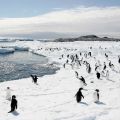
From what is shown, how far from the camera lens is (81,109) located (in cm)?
1903

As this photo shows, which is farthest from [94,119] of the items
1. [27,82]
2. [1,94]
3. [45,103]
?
[27,82]

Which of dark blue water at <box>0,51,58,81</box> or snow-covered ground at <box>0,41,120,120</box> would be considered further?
dark blue water at <box>0,51,58,81</box>

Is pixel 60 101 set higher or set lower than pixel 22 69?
higher

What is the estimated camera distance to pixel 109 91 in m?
24.9

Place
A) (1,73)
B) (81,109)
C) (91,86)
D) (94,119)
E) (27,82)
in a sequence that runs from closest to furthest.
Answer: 1. (94,119)
2. (81,109)
3. (91,86)
4. (27,82)
5. (1,73)

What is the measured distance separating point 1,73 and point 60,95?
19209 mm

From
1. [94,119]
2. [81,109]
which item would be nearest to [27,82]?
[81,109]

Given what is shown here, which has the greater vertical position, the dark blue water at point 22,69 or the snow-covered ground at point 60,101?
the snow-covered ground at point 60,101

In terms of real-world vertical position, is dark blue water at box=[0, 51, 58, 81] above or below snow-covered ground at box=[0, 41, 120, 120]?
below

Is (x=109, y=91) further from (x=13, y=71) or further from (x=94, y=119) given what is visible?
(x=13, y=71)

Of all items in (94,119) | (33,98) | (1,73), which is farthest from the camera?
(1,73)

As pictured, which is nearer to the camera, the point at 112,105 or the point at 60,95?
the point at 112,105

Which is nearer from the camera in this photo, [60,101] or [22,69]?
[60,101]

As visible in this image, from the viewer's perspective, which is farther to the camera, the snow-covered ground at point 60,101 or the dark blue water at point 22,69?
the dark blue water at point 22,69
